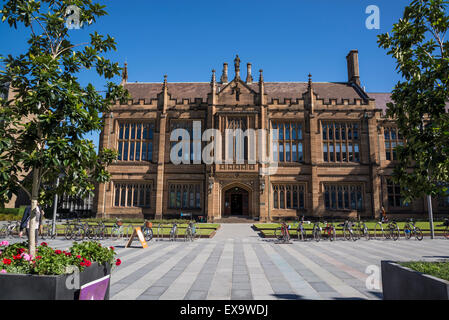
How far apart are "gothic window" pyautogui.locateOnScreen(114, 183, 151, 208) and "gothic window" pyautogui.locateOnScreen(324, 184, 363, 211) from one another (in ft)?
67.0

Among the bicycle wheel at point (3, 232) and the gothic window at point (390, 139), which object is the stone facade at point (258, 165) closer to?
the gothic window at point (390, 139)

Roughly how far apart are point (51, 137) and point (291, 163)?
1137 inches

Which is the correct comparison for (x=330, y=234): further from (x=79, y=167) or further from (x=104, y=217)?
(x=104, y=217)

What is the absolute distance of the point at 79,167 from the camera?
208 inches

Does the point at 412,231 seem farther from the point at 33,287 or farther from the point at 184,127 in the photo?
the point at 184,127

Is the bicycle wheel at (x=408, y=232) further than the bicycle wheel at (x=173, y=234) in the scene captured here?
Yes

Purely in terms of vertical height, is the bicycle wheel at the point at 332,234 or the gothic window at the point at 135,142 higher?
the gothic window at the point at 135,142

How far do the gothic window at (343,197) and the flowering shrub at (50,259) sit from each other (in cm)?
2918

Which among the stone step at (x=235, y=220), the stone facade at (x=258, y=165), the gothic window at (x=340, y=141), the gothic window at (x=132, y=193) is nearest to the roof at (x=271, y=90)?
the stone facade at (x=258, y=165)

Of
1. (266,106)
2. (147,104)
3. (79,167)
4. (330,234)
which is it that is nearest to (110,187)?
(147,104)

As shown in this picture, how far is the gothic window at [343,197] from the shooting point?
1216 inches

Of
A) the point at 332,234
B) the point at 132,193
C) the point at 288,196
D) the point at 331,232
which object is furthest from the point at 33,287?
the point at 288,196

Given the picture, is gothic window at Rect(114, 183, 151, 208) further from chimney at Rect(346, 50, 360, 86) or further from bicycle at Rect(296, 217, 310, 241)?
chimney at Rect(346, 50, 360, 86)

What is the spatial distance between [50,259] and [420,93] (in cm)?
696
